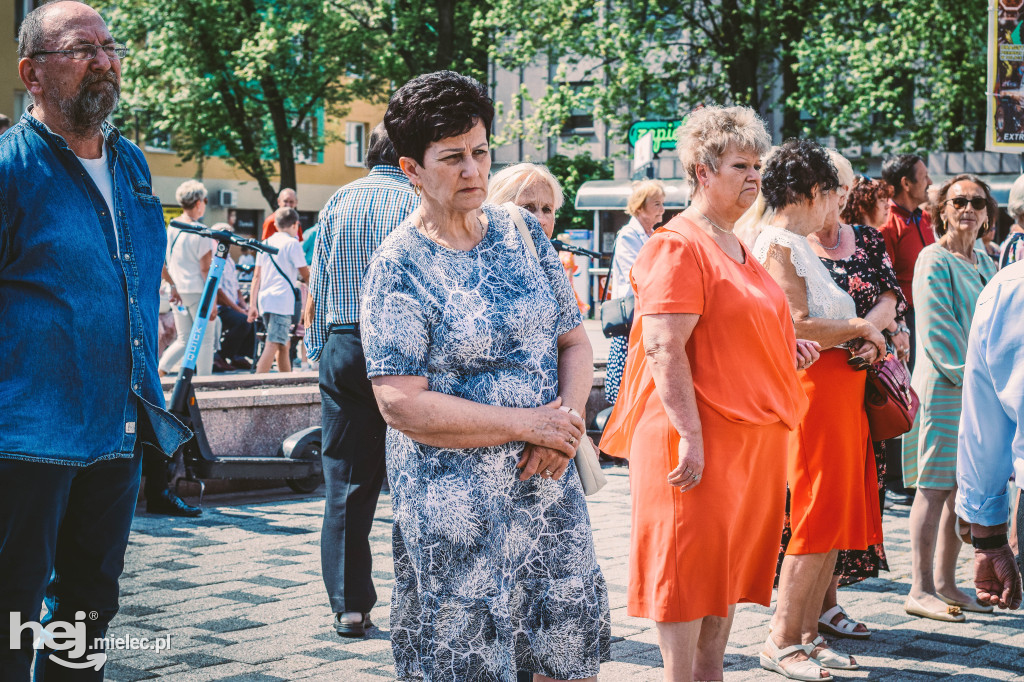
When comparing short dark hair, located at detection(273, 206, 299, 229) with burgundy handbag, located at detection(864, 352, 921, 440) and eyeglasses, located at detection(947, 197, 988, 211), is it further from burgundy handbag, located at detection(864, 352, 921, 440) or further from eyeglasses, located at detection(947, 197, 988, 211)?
burgundy handbag, located at detection(864, 352, 921, 440)

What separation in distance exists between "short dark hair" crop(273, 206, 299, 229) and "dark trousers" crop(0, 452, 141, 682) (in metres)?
10.3

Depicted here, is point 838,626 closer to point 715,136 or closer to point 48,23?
point 715,136

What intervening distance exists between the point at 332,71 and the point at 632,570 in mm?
30663

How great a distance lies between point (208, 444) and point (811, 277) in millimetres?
4806

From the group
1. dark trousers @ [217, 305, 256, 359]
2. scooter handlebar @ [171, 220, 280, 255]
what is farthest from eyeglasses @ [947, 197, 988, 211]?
dark trousers @ [217, 305, 256, 359]

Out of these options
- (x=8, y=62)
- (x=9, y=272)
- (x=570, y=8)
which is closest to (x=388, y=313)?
(x=9, y=272)

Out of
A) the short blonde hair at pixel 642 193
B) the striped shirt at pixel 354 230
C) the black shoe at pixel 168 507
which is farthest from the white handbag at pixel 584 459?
the short blonde hair at pixel 642 193

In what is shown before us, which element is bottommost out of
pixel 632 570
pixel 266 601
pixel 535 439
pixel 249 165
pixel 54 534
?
pixel 266 601

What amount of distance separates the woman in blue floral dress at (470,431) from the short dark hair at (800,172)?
207 cm

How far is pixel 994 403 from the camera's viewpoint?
324cm

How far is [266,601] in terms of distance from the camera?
223 inches

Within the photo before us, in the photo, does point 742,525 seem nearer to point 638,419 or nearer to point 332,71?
point 638,419

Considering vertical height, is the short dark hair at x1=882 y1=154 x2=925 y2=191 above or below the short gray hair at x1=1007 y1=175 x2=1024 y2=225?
above

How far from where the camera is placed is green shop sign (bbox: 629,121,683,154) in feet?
38.3
